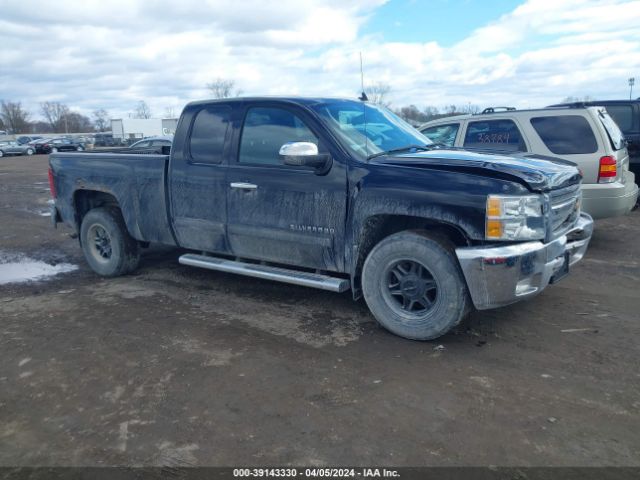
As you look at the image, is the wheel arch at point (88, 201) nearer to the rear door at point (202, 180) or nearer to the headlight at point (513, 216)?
the rear door at point (202, 180)

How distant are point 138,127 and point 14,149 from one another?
1548 cm

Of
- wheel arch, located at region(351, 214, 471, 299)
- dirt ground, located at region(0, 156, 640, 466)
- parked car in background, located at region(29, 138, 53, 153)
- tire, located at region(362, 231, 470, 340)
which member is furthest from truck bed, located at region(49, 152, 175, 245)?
parked car in background, located at region(29, 138, 53, 153)

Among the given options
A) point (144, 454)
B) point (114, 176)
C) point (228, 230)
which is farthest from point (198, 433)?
point (114, 176)

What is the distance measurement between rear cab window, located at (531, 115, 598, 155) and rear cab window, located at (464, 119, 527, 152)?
10.5 inches

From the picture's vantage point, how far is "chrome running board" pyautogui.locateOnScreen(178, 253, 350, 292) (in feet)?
13.8

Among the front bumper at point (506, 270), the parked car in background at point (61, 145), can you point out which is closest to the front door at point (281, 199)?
the front bumper at point (506, 270)

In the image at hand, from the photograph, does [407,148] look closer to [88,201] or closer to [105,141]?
[88,201]

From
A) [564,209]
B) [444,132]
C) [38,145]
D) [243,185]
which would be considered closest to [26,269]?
[243,185]

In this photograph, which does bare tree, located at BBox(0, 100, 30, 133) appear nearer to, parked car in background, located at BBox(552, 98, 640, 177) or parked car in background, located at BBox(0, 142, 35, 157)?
parked car in background, located at BBox(0, 142, 35, 157)

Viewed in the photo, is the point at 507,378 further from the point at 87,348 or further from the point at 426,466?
the point at 87,348

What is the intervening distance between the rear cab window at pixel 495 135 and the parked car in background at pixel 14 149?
46.7m

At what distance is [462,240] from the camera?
393cm

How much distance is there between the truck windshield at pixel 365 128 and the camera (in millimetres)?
4281

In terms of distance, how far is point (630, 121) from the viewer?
9.06 metres
